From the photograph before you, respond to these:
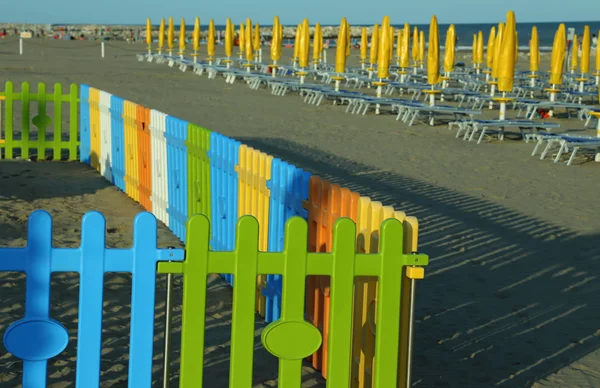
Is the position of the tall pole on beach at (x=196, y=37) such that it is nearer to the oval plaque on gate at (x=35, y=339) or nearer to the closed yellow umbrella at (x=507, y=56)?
the closed yellow umbrella at (x=507, y=56)

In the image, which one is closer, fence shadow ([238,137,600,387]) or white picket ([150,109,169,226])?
fence shadow ([238,137,600,387])

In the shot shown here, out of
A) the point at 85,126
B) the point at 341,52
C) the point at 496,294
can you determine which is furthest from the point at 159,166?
the point at 341,52

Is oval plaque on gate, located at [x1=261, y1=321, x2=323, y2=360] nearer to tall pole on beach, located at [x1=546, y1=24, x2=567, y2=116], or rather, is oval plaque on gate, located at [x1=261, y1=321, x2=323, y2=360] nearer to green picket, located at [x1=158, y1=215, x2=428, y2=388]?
green picket, located at [x1=158, y1=215, x2=428, y2=388]

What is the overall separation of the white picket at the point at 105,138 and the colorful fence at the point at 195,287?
22.7ft

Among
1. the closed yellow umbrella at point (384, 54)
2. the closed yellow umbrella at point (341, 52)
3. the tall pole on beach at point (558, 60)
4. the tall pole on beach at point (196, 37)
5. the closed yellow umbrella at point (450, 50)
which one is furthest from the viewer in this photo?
the tall pole on beach at point (196, 37)

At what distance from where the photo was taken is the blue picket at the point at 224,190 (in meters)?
5.92

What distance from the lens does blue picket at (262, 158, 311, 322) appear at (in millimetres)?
4805

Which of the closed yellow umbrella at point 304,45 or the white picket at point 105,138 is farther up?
the closed yellow umbrella at point 304,45

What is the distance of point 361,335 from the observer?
4.06m

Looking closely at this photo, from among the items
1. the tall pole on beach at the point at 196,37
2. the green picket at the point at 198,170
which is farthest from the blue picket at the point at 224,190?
the tall pole on beach at the point at 196,37

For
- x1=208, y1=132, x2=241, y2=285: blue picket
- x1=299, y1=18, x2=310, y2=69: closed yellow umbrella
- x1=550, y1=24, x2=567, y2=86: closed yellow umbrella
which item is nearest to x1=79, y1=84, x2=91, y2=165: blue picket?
x1=208, y1=132, x2=241, y2=285: blue picket

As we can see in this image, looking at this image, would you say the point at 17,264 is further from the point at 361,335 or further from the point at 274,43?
the point at 274,43

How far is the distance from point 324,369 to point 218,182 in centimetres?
216

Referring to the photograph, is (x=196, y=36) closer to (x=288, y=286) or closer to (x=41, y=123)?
(x=41, y=123)
